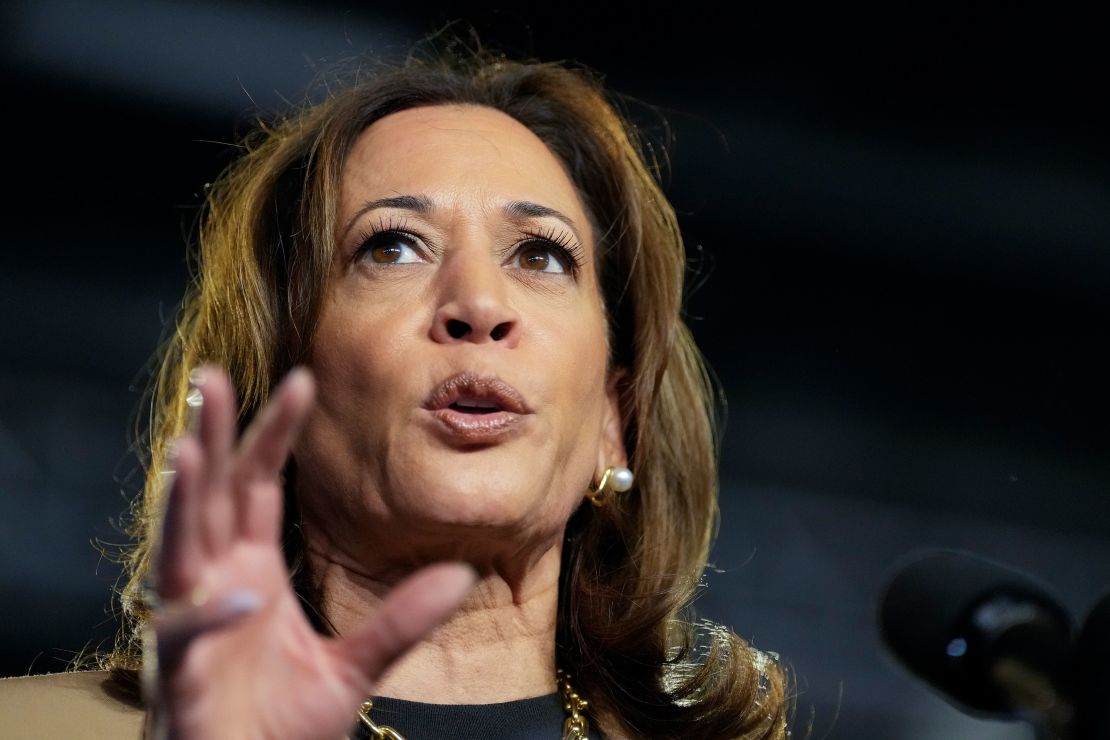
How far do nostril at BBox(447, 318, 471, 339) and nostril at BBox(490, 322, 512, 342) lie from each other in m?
0.04

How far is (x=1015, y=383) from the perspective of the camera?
2879 millimetres

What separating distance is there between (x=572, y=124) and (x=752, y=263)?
585 millimetres

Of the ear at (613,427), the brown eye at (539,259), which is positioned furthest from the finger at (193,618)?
the ear at (613,427)

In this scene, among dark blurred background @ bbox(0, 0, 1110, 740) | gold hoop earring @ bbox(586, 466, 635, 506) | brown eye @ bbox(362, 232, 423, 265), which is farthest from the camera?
dark blurred background @ bbox(0, 0, 1110, 740)

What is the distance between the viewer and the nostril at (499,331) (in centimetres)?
192

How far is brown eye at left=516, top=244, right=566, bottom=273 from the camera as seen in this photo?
2123 mm

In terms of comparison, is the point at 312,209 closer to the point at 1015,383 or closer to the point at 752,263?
the point at 752,263

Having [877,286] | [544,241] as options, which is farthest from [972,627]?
[877,286]

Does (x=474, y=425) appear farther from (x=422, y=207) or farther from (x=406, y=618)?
(x=406, y=618)

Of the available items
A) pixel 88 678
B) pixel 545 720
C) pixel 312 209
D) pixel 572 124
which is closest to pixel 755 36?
pixel 572 124

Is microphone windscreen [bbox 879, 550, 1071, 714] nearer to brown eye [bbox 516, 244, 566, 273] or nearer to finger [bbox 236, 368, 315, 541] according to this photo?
finger [bbox 236, 368, 315, 541]

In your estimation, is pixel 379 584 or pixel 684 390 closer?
pixel 379 584

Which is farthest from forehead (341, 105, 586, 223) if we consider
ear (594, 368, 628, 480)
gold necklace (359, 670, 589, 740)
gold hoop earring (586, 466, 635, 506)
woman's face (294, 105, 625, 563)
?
gold necklace (359, 670, 589, 740)

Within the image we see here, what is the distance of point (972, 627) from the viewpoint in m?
1.14
